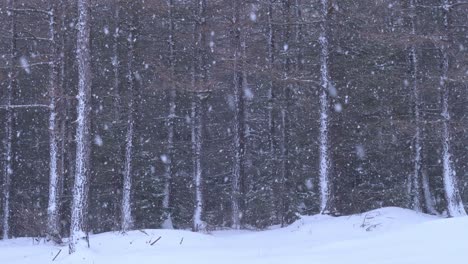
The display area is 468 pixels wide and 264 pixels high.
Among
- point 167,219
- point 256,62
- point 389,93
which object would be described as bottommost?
point 167,219

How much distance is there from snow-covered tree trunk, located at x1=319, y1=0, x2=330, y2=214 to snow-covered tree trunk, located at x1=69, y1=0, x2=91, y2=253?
874 cm

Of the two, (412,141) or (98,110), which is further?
(98,110)

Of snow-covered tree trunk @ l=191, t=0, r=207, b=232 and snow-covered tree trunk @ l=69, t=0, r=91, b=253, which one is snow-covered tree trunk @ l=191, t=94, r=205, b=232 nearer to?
snow-covered tree trunk @ l=191, t=0, r=207, b=232

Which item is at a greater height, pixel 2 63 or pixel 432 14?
pixel 432 14

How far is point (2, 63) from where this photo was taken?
806 inches

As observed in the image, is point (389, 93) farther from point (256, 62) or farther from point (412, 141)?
point (256, 62)

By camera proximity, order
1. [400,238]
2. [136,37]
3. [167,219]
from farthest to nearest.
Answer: [167,219]
[136,37]
[400,238]

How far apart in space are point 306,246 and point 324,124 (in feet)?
22.7

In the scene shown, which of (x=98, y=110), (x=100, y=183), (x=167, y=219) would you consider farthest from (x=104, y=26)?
Answer: (x=167, y=219)

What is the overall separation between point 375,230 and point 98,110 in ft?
44.1

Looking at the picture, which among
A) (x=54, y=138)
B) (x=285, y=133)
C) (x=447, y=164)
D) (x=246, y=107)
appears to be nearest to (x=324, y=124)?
(x=285, y=133)

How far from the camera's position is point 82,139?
12.0 meters

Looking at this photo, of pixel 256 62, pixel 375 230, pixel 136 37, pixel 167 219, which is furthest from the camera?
pixel 167 219

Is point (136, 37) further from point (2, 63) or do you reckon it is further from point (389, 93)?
point (389, 93)
